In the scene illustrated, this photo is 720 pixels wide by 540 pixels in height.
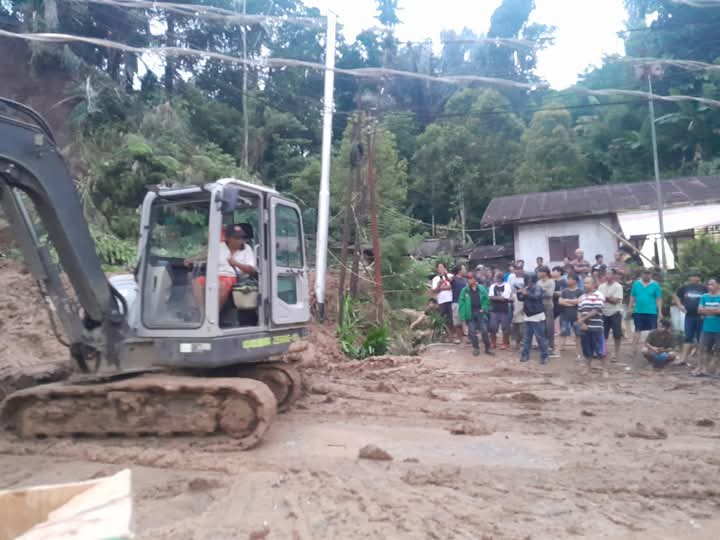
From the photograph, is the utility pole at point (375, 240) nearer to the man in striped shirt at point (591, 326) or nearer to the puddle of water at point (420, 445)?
the man in striped shirt at point (591, 326)

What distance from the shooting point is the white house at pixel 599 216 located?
19750 millimetres

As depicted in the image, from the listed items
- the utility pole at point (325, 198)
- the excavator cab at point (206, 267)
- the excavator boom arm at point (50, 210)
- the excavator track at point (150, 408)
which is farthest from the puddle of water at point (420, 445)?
the utility pole at point (325, 198)

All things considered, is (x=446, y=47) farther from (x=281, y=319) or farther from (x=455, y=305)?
(x=281, y=319)

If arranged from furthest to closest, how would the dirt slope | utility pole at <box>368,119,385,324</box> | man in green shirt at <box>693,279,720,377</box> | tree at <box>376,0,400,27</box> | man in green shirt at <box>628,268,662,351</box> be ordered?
tree at <box>376,0,400,27</box>
utility pole at <box>368,119,385,324</box>
man in green shirt at <box>628,268,662,351</box>
the dirt slope
man in green shirt at <box>693,279,720,377</box>

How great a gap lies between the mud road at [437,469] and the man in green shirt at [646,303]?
2390mm

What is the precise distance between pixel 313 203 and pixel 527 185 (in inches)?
430

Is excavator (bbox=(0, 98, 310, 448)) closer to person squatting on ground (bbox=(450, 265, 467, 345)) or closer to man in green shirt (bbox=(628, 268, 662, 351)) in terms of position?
person squatting on ground (bbox=(450, 265, 467, 345))

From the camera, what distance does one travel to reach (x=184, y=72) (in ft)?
93.6

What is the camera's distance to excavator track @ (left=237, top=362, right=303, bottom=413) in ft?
25.5

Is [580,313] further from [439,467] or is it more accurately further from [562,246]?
[562,246]

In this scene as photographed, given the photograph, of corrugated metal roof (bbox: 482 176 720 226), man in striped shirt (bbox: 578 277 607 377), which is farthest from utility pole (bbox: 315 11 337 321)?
corrugated metal roof (bbox: 482 176 720 226)

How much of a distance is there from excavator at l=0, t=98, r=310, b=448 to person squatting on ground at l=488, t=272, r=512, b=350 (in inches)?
246

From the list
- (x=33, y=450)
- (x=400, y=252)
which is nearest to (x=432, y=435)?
(x=33, y=450)

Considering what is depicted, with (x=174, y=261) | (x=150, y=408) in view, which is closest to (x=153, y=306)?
(x=174, y=261)
